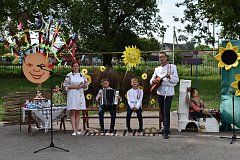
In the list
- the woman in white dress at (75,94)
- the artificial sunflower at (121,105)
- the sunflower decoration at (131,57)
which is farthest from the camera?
the artificial sunflower at (121,105)

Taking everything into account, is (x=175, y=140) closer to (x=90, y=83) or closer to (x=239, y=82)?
(x=239, y=82)

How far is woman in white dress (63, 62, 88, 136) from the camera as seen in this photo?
10.5 metres

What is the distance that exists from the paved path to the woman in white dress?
44 centimetres

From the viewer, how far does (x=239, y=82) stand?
10102mm

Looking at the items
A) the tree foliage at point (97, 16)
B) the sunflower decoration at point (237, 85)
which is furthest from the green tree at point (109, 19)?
the sunflower decoration at point (237, 85)

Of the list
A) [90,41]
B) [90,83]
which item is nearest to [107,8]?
[90,41]

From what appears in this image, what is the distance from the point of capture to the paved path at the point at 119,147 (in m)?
8.21

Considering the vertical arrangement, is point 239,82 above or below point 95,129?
above

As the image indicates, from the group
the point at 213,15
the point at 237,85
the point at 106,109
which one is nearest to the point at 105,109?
the point at 106,109

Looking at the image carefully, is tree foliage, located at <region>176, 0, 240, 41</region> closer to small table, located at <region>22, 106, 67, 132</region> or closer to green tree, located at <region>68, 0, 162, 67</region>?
green tree, located at <region>68, 0, 162, 67</region>

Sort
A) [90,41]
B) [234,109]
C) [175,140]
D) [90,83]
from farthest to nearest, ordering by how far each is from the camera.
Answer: [90,41]
[90,83]
[234,109]
[175,140]

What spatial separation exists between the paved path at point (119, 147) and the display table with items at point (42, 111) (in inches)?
12.4

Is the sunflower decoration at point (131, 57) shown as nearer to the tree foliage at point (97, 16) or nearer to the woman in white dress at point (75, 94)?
the woman in white dress at point (75, 94)

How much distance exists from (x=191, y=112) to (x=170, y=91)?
3.79ft
